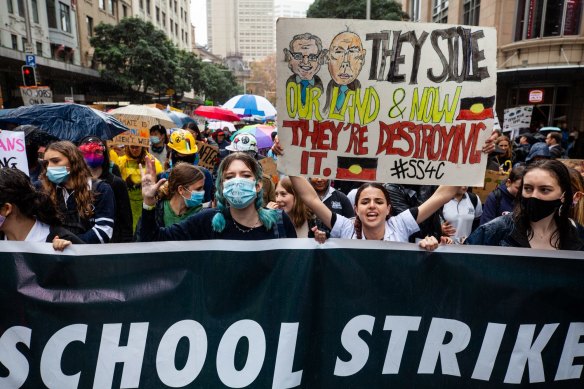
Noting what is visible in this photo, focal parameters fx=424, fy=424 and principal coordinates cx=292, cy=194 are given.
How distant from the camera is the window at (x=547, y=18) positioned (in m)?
17.9

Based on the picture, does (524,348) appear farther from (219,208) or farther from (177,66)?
(177,66)

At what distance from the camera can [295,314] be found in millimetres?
2088

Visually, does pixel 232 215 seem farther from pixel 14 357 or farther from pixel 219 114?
pixel 219 114

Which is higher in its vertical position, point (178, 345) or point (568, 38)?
point (568, 38)

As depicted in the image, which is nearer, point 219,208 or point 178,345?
point 178,345

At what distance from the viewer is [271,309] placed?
209cm

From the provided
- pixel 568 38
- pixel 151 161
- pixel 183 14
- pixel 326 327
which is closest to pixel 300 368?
pixel 326 327

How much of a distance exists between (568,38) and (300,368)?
2088 cm

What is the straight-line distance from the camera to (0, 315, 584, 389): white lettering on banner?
2.00 meters

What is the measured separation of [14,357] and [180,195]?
1624 millimetres

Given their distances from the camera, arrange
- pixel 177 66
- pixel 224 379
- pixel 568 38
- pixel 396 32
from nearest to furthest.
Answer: pixel 224 379, pixel 396 32, pixel 568 38, pixel 177 66

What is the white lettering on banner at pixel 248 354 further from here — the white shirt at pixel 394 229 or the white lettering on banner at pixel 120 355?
the white shirt at pixel 394 229

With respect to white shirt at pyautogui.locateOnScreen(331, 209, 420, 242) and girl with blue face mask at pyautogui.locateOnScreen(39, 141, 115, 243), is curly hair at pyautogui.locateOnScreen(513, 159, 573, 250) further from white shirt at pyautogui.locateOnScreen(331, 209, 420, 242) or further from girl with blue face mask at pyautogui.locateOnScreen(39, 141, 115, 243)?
girl with blue face mask at pyautogui.locateOnScreen(39, 141, 115, 243)

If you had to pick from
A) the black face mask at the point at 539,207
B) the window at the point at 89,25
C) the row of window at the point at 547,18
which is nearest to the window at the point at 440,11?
the row of window at the point at 547,18
